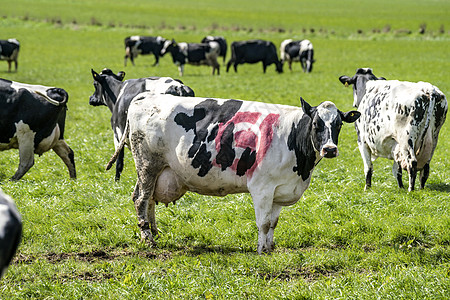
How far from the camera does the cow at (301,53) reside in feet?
117

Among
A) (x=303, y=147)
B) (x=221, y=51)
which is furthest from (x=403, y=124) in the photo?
(x=221, y=51)

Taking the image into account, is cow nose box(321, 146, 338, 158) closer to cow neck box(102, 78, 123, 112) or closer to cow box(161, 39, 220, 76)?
cow neck box(102, 78, 123, 112)

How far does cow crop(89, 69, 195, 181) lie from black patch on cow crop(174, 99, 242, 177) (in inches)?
133

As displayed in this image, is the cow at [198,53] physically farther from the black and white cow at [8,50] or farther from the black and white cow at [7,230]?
the black and white cow at [7,230]

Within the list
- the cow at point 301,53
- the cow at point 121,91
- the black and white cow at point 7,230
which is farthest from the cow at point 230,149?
the cow at point 301,53

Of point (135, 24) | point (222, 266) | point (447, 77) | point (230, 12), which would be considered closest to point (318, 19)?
point (230, 12)

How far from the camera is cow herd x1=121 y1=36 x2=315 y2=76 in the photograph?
34.8 meters

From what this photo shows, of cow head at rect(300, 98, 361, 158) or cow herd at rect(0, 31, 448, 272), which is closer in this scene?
cow head at rect(300, 98, 361, 158)

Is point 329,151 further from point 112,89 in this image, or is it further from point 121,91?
point 112,89

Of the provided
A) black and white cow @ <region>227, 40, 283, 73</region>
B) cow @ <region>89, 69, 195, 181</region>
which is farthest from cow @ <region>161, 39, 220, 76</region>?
cow @ <region>89, 69, 195, 181</region>

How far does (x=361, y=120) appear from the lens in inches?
453

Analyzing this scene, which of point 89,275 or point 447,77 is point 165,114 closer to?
point 89,275

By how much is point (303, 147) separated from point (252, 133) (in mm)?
684

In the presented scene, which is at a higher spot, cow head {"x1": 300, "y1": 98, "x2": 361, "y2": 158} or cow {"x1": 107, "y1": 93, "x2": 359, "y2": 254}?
cow head {"x1": 300, "y1": 98, "x2": 361, "y2": 158}
